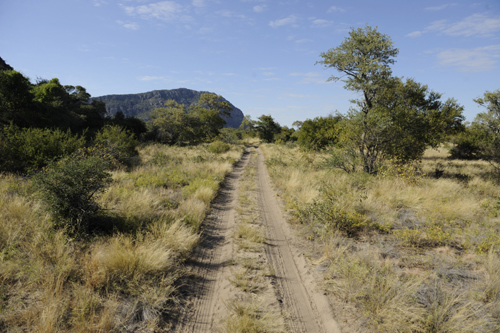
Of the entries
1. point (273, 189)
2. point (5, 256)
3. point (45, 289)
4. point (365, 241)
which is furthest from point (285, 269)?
point (273, 189)

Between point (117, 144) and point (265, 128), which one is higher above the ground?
point (265, 128)

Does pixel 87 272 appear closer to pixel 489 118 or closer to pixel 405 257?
pixel 405 257

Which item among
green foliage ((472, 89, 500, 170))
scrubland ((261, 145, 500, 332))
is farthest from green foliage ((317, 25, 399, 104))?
green foliage ((472, 89, 500, 170))

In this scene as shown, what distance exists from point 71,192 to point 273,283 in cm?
483

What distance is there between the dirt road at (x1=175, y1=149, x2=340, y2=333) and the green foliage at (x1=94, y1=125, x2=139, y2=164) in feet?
36.8

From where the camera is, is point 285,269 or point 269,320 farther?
point 285,269

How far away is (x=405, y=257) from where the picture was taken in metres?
4.93

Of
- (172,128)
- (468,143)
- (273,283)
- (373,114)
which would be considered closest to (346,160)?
(373,114)

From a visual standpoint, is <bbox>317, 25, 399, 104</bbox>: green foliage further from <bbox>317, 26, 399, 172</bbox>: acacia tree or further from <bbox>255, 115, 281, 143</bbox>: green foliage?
<bbox>255, 115, 281, 143</bbox>: green foliage

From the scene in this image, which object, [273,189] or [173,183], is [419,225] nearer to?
[273,189]

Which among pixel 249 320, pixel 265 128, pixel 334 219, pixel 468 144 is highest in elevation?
pixel 265 128

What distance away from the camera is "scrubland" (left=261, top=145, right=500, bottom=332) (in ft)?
10.7

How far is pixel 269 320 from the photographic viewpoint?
10.6ft

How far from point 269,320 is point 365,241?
3.79 meters
